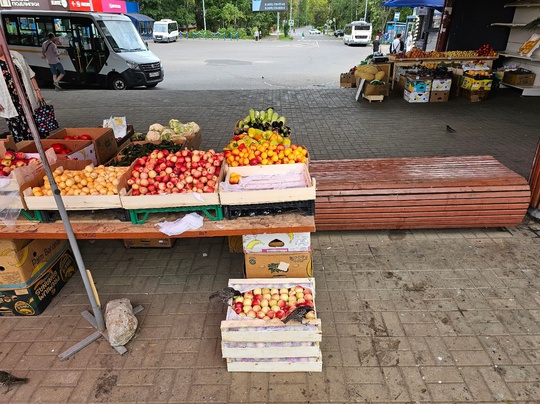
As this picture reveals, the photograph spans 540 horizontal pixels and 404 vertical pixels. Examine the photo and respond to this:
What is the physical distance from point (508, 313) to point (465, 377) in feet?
3.45

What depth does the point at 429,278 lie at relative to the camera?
14.1ft

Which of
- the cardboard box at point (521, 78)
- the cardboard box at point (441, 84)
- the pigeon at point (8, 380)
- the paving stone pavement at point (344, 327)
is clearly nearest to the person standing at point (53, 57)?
the paving stone pavement at point (344, 327)

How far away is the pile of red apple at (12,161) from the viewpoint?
404 centimetres

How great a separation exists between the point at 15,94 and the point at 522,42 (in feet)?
51.3

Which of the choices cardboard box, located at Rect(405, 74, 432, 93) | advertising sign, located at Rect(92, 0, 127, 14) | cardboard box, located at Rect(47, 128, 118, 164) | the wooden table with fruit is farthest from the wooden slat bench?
advertising sign, located at Rect(92, 0, 127, 14)

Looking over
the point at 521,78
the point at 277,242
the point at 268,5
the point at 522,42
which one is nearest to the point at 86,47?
the point at 277,242

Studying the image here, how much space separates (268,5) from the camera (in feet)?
182

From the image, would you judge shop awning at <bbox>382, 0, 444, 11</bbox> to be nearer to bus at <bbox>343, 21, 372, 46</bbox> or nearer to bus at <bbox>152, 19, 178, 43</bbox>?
bus at <bbox>343, 21, 372, 46</bbox>

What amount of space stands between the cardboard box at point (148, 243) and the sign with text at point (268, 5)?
183 feet

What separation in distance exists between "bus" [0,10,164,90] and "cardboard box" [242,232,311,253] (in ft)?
46.0

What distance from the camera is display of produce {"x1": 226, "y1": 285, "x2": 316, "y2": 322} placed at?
3143 millimetres

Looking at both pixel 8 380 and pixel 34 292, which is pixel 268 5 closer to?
pixel 34 292

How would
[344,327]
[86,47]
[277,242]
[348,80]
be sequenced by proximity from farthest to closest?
1. [86,47]
2. [348,80]
3. [277,242]
4. [344,327]

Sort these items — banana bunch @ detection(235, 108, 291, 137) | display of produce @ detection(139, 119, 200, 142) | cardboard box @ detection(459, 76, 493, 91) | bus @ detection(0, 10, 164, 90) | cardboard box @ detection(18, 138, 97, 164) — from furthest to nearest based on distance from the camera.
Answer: bus @ detection(0, 10, 164, 90) → cardboard box @ detection(459, 76, 493, 91) → display of produce @ detection(139, 119, 200, 142) → banana bunch @ detection(235, 108, 291, 137) → cardboard box @ detection(18, 138, 97, 164)
